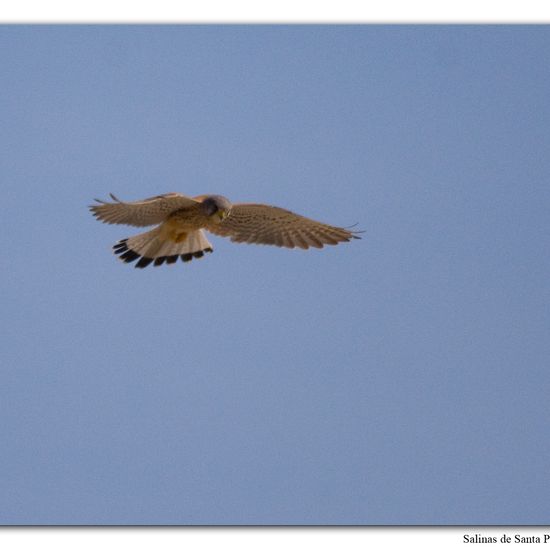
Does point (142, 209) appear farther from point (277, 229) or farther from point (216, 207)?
point (277, 229)

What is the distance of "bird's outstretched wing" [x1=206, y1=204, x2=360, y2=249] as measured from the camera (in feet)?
34.6

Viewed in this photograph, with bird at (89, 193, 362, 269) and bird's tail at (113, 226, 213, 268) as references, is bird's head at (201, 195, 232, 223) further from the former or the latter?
bird's tail at (113, 226, 213, 268)

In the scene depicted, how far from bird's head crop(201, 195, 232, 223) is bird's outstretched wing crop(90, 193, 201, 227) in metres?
0.12

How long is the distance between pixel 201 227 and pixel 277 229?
768 millimetres

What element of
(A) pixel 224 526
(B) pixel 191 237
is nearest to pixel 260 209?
(B) pixel 191 237

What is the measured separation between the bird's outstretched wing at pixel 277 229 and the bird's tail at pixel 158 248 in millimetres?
244

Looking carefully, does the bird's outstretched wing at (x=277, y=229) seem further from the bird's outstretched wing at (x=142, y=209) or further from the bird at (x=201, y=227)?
the bird's outstretched wing at (x=142, y=209)

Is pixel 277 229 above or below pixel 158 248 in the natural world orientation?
above

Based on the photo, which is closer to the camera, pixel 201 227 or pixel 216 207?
pixel 216 207

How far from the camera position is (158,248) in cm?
1059

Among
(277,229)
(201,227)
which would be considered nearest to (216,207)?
(201,227)

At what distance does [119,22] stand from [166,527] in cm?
376

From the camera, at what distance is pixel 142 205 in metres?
9.80
